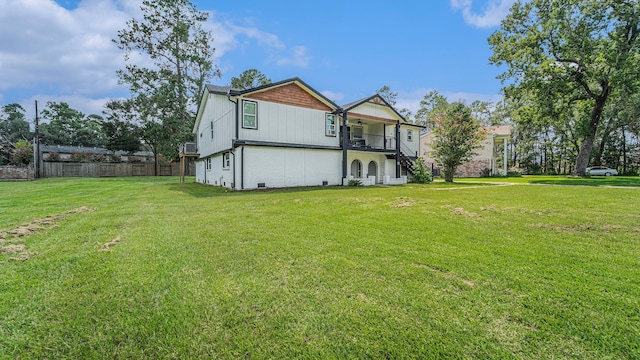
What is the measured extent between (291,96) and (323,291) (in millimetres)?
14308

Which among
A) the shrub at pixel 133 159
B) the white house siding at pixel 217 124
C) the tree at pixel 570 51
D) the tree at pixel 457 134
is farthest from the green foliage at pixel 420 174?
the shrub at pixel 133 159

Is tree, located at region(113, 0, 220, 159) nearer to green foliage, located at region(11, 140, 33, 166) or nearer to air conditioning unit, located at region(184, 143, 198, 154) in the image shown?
air conditioning unit, located at region(184, 143, 198, 154)

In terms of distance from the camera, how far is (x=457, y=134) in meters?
19.2

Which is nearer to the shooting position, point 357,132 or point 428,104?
point 357,132

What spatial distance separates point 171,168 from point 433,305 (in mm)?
38739

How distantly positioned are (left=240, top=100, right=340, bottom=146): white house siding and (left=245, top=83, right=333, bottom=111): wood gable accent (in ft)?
0.79

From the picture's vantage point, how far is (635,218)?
5707 mm

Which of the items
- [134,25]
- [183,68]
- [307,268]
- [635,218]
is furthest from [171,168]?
[635,218]

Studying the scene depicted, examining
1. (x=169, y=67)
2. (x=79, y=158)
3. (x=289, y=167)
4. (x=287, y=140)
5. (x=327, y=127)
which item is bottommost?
(x=289, y=167)

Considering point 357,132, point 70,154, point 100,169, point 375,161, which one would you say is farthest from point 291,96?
point 70,154

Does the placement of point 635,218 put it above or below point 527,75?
below

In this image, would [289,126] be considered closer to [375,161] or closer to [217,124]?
[217,124]

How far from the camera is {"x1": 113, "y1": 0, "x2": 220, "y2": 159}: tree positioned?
2745 centimetres

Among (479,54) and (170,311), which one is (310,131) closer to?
(170,311)
